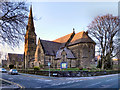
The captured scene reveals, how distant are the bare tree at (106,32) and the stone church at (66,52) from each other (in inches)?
222

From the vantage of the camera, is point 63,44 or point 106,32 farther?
point 63,44

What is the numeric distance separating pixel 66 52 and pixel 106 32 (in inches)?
595

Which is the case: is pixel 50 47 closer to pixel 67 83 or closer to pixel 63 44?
pixel 63 44

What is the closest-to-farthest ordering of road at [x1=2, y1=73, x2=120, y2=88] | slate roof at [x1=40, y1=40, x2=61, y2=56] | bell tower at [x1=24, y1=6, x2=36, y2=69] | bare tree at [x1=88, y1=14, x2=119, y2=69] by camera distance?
road at [x1=2, y1=73, x2=120, y2=88] < bare tree at [x1=88, y1=14, x2=119, y2=69] < slate roof at [x1=40, y1=40, x2=61, y2=56] < bell tower at [x1=24, y1=6, x2=36, y2=69]

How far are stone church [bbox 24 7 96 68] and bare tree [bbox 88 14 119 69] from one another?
222 inches

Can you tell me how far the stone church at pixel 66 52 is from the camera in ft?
149

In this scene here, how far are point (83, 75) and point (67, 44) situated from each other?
2683 centimetres

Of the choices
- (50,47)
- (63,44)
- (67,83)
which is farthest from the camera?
(63,44)

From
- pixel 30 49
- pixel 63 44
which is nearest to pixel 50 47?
pixel 63 44

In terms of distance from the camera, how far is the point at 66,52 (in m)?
46.7

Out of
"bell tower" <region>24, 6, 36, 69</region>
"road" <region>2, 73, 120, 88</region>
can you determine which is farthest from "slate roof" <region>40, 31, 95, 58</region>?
"road" <region>2, 73, 120, 88</region>

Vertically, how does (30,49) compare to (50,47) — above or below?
below

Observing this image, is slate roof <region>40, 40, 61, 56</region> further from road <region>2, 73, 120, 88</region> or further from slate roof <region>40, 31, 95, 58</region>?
road <region>2, 73, 120, 88</region>

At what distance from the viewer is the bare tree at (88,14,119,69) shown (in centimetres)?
Result: 3788
